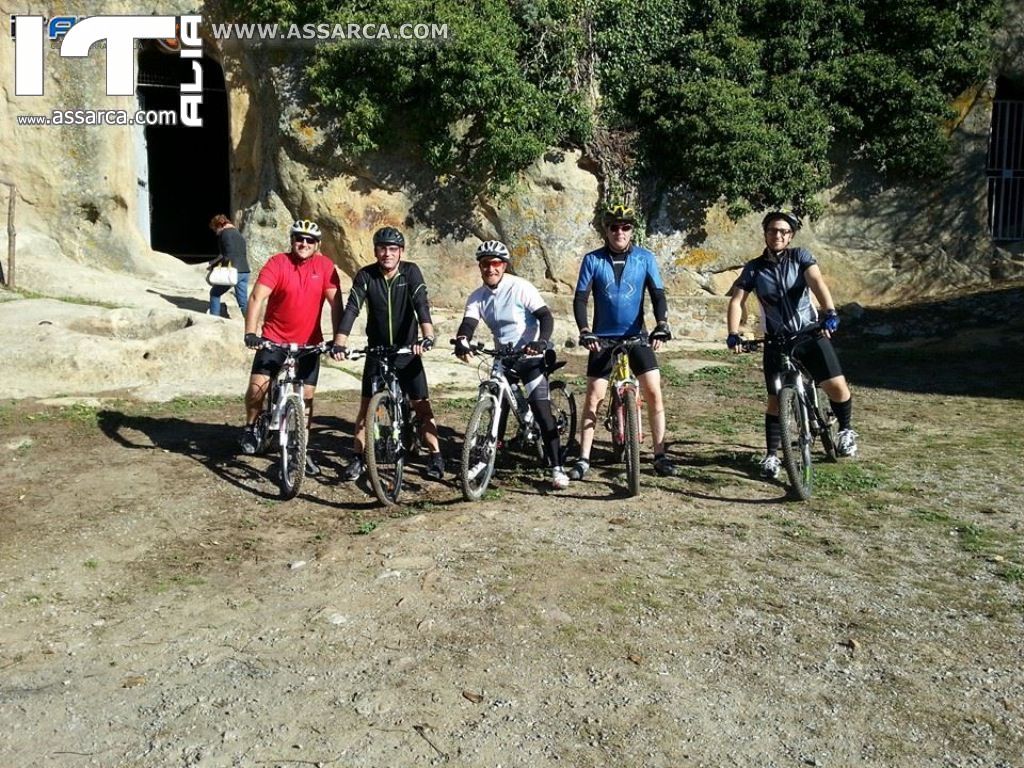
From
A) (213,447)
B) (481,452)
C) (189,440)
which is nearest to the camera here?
(481,452)

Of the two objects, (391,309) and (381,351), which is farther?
(391,309)

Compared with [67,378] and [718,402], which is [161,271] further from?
[718,402]

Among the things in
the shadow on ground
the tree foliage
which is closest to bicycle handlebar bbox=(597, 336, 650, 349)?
the shadow on ground

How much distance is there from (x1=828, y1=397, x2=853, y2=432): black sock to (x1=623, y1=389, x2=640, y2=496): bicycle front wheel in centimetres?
182

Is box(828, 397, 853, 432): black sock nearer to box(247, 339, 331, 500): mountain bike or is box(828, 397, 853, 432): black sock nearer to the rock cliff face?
box(247, 339, 331, 500): mountain bike

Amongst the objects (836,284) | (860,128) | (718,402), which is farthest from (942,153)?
(718,402)

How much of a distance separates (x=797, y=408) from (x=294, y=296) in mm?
3847

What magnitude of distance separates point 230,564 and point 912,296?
47.7ft

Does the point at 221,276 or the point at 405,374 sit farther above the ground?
the point at 221,276

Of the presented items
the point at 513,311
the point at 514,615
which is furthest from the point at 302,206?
the point at 514,615

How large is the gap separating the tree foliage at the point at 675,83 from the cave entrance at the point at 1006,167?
1.83 metres

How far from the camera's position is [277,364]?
8.06 m

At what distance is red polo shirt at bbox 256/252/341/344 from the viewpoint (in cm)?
794

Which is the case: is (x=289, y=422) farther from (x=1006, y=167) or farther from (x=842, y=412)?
(x=1006, y=167)
